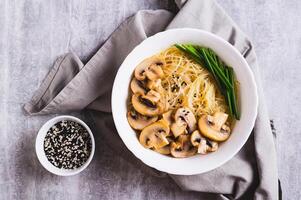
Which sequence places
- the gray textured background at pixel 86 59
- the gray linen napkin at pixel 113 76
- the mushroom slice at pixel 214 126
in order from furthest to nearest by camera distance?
the gray textured background at pixel 86 59
the gray linen napkin at pixel 113 76
the mushroom slice at pixel 214 126

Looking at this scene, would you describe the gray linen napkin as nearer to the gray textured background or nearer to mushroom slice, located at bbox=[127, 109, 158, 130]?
the gray textured background

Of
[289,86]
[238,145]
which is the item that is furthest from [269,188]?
[289,86]

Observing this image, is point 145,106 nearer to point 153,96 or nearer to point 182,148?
point 153,96

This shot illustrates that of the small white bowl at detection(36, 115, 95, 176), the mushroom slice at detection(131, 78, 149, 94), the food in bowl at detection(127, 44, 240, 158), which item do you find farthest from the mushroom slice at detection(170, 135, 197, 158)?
the small white bowl at detection(36, 115, 95, 176)

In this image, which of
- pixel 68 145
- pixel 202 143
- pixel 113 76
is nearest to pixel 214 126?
pixel 202 143

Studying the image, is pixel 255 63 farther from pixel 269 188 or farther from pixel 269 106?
pixel 269 188

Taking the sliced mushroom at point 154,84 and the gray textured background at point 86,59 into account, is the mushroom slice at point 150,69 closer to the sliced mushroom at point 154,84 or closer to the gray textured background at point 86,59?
the sliced mushroom at point 154,84

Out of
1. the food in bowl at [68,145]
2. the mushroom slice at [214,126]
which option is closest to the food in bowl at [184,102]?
the mushroom slice at [214,126]

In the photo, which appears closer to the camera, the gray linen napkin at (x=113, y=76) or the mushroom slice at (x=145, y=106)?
the mushroom slice at (x=145, y=106)
